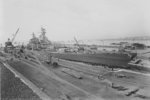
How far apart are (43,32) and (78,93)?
43945mm

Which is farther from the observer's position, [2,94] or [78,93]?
[2,94]

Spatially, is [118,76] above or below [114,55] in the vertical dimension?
below

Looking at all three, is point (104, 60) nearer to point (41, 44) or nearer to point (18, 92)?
point (18, 92)

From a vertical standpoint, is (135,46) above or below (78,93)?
above

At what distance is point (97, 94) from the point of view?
792 cm

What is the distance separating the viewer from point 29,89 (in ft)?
30.4

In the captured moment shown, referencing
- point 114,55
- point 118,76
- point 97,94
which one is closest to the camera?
point 97,94

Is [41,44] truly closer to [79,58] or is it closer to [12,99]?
[79,58]

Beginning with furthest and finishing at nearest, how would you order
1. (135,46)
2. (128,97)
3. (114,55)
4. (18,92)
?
(135,46)
(114,55)
(18,92)
(128,97)

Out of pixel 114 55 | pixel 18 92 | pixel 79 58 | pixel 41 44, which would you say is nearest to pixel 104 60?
pixel 114 55

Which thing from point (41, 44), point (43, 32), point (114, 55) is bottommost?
point (114, 55)

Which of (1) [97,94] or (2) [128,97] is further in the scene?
(1) [97,94]

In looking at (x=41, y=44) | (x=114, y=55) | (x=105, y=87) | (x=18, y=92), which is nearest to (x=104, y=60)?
(x=114, y=55)

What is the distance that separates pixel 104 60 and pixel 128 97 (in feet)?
47.2
